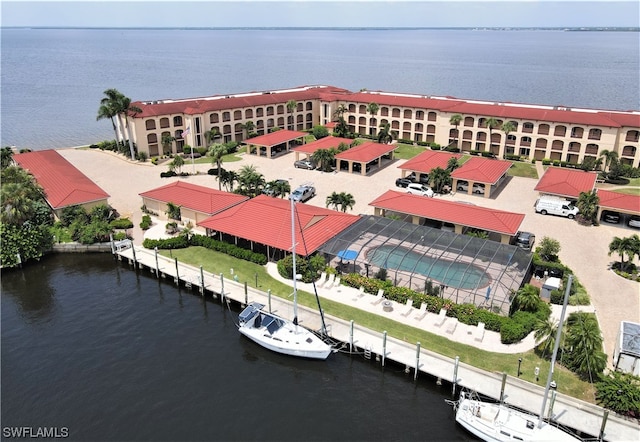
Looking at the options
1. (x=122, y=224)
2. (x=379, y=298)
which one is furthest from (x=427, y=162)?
(x=122, y=224)

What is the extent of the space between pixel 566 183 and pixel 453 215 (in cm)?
2198

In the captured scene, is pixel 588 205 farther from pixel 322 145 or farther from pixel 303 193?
pixel 322 145

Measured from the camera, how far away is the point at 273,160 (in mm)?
87188

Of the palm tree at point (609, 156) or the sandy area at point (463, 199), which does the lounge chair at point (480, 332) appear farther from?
the palm tree at point (609, 156)

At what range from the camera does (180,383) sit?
3472 cm

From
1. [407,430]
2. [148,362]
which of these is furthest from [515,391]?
[148,362]

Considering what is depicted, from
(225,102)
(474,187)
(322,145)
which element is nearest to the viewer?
(474,187)

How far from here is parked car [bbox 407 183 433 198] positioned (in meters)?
69.4

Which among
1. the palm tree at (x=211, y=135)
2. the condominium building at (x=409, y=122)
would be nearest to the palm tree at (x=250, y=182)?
the condominium building at (x=409, y=122)

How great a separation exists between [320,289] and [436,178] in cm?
3248

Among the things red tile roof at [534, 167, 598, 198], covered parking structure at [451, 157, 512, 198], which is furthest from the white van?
covered parking structure at [451, 157, 512, 198]

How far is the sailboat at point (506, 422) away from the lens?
94.2 feet

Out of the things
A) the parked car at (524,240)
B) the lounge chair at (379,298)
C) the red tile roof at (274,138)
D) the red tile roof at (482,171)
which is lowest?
the lounge chair at (379,298)

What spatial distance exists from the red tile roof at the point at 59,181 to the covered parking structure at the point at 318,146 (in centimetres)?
3351
